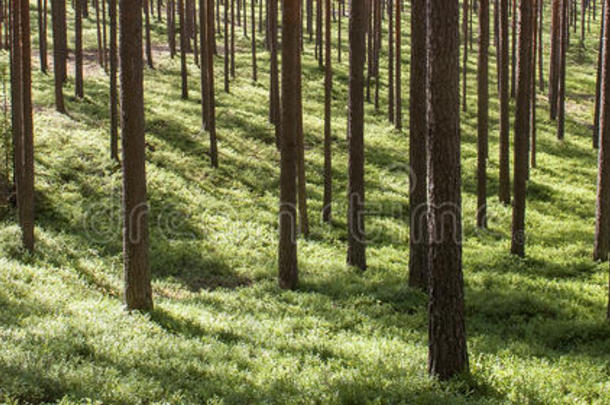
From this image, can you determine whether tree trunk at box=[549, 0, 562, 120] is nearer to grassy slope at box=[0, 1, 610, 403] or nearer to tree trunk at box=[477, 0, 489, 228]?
grassy slope at box=[0, 1, 610, 403]

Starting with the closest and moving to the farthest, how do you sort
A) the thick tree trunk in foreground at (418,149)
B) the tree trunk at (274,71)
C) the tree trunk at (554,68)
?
the thick tree trunk in foreground at (418,149) < the tree trunk at (274,71) < the tree trunk at (554,68)

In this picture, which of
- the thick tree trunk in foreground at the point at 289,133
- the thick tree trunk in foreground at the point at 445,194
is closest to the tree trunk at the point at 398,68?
the thick tree trunk in foreground at the point at 289,133

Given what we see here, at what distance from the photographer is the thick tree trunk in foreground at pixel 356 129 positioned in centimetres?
1406

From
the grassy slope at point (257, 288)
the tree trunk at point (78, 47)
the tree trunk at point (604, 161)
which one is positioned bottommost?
the grassy slope at point (257, 288)

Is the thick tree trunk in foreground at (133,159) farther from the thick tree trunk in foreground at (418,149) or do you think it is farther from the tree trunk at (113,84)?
the tree trunk at (113,84)

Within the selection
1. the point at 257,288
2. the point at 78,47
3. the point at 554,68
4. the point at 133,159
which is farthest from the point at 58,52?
the point at 554,68

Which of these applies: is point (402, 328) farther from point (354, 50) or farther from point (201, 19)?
point (201, 19)

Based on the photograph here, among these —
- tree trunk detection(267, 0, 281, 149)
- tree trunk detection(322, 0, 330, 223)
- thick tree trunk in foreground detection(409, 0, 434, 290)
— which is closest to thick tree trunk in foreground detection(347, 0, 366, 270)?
thick tree trunk in foreground detection(409, 0, 434, 290)

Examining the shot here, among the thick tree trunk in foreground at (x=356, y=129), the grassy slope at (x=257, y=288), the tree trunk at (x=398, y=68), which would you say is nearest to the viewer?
the grassy slope at (x=257, y=288)

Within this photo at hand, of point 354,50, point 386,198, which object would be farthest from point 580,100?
point 354,50

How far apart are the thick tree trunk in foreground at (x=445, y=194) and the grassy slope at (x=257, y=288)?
0.52m

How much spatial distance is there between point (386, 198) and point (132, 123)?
13.6 m

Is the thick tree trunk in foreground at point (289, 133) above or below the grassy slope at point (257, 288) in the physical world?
above

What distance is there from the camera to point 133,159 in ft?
34.8
